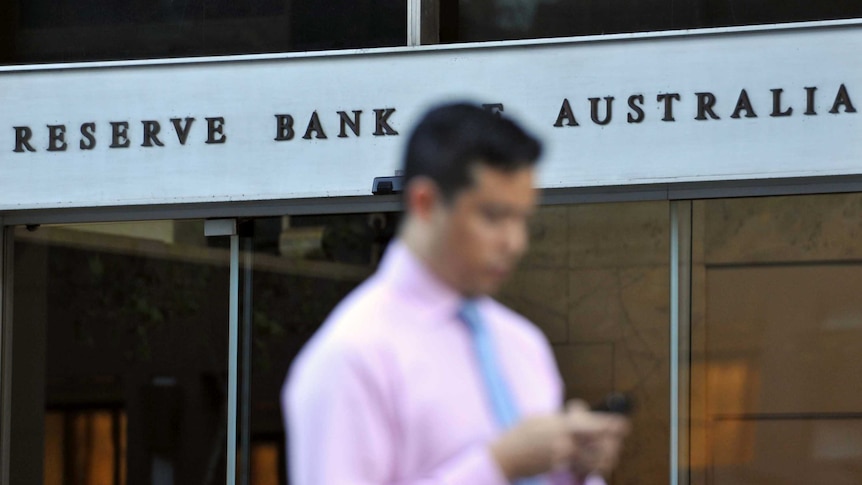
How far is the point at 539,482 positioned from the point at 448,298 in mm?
300

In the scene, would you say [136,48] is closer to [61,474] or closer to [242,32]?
[242,32]

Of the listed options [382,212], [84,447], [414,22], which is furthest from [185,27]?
[84,447]

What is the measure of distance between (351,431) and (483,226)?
0.34 m

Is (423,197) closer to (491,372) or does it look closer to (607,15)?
(491,372)

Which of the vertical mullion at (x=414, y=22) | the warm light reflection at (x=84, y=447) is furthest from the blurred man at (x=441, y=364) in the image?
the warm light reflection at (x=84, y=447)

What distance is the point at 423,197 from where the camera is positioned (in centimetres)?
212

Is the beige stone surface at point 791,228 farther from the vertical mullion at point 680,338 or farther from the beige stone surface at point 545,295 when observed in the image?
the beige stone surface at point 545,295

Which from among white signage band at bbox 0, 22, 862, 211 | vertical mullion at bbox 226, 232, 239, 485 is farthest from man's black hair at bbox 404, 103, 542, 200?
vertical mullion at bbox 226, 232, 239, 485

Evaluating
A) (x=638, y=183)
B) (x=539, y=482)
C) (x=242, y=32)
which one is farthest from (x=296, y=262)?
(x=539, y=482)

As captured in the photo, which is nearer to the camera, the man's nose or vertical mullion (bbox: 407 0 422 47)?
the man's nose

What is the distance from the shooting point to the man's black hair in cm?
210

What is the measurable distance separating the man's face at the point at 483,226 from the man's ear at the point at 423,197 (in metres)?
0.01

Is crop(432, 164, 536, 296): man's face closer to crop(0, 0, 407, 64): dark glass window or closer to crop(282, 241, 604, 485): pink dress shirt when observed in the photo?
crop(282, 241, 604, 485): pink dress shirt

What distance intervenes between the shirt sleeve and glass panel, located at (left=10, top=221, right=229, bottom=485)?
7613mm
